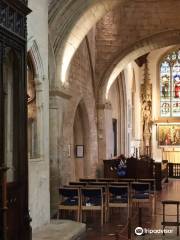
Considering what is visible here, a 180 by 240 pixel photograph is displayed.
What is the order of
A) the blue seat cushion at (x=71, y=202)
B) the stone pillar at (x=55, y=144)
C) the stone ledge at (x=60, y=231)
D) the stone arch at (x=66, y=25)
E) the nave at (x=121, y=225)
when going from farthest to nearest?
the stone pillar at (x=55, y=144) < the stone arch at (x=66, y=25) < the blue seat cushion at (x=71, y=202) < the nave at (x=121, y=225) < the stone ledge at (x=60, y=231)

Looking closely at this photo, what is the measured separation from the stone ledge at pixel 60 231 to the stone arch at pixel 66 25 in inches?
145

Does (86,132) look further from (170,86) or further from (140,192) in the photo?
(170,86)

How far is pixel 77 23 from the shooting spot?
1202 cm

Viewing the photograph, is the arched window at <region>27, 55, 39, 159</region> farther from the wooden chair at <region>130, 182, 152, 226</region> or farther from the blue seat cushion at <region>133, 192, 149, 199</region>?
the blue seat cushion at <region>133, 192, 149, 199</region>

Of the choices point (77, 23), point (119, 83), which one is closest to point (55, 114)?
point (77, 23)

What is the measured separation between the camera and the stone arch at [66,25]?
37.5 feet

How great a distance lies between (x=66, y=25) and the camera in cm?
1172

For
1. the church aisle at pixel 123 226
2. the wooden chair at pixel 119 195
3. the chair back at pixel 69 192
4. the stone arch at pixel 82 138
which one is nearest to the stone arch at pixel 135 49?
the stone arch at pixel 82 138

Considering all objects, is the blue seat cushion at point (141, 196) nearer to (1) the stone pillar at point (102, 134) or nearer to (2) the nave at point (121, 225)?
(2) the nave at point (121, 225)

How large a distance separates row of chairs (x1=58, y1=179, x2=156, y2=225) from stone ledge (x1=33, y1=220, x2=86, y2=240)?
93cm

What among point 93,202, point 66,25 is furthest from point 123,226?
point 66,25

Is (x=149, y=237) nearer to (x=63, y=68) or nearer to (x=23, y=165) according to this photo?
(x=23, y=165)

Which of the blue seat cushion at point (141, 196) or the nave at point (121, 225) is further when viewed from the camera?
the blue seat cushion at point (141, 196)

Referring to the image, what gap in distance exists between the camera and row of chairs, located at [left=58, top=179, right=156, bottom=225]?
33.7ft
